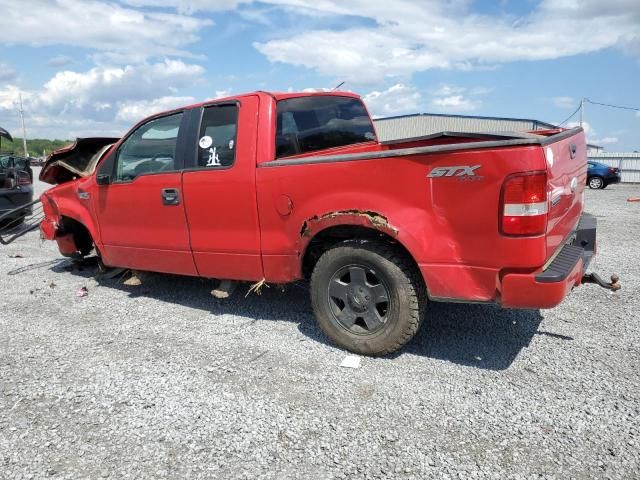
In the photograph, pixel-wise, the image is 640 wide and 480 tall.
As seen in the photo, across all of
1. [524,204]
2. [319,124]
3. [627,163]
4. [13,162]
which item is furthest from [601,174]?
[524,204]

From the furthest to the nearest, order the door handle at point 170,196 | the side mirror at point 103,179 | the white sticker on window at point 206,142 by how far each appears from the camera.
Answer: the side mirror at point 103,179
the door handle at point 170,196
the white sticker on window at point 206,142

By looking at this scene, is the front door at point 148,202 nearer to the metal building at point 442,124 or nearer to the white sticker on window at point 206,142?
the white sticker on window at point 206,142

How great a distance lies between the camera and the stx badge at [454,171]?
294 cm

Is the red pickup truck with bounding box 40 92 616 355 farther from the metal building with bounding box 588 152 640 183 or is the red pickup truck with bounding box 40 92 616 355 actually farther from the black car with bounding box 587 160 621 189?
the metal building with bounding box 588 152 640 183

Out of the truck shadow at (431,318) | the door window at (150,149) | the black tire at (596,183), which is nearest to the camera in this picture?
the truck shadow at (431,318)

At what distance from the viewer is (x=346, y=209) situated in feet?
11.3

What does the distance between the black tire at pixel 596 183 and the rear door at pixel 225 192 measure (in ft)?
74.7

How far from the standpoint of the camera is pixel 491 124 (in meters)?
33.0

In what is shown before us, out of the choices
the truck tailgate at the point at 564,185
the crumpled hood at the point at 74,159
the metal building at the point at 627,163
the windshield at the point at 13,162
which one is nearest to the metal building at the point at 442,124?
the metal building at the point at 627,163

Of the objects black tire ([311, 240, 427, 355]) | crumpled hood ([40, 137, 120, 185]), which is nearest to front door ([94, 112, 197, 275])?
crumpled hood ([40, 137, 120, 185])

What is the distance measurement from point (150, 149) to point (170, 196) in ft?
2.17

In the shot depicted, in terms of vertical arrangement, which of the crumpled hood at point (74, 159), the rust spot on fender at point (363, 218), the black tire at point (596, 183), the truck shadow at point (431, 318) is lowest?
the black tire at point (596, 183)

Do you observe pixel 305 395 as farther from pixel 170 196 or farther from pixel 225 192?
pixel 170 196

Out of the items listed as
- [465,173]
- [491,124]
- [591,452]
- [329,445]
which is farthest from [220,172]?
[491,124]
